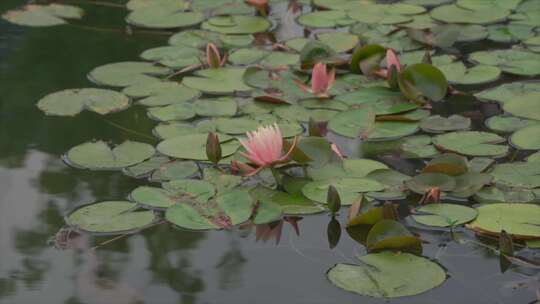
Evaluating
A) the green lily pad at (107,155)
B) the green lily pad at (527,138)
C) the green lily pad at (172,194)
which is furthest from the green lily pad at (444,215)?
the green lily pad at (107,155)

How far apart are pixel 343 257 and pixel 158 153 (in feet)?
2.14

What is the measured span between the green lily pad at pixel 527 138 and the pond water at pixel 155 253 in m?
0.13

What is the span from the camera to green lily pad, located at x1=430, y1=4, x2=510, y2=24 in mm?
3312

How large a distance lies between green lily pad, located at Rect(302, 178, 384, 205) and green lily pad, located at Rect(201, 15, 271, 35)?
113 centimetres

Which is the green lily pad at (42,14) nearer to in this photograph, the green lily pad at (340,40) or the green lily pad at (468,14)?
the green lily pad at (340,40)

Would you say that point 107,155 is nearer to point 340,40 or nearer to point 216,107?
point 216,107

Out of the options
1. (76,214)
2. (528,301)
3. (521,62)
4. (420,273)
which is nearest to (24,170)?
(76,214)

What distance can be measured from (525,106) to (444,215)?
0.65 m

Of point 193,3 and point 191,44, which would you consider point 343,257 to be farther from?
point 193,3

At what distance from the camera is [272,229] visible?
216 centimetres

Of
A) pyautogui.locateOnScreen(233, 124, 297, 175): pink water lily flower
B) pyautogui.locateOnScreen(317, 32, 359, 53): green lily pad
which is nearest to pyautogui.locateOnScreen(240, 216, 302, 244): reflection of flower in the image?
pyautogui.locateOnScreen(233, 124, 297, 175): pink water lily flower

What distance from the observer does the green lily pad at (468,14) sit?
10.9 feet

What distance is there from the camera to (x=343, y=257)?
2045 mm

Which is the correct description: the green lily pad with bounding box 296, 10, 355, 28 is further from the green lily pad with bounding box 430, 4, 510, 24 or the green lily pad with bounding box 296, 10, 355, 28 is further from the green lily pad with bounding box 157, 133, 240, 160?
the green lily pad with bounding box 157, 133, 240, 160
